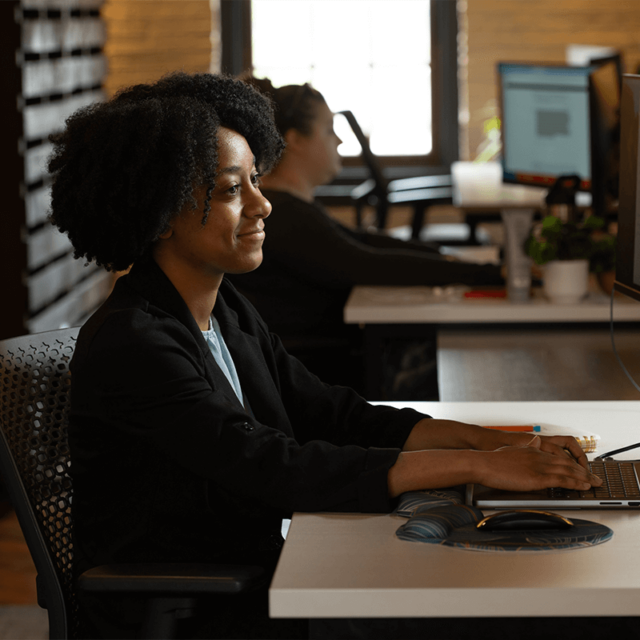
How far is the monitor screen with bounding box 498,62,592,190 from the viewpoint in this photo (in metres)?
3.65

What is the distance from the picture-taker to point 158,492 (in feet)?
4.01

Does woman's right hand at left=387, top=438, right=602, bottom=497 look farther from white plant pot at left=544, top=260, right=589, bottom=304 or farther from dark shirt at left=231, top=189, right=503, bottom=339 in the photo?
dark shirt at left=231, top=189, right=503, bottom=339

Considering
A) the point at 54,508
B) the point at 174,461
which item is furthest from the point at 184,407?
→ the point at 54,508

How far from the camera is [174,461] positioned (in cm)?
122

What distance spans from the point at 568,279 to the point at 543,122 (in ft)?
4.90

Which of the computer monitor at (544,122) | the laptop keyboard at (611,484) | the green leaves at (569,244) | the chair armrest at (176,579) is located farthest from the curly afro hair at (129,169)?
the computer monitor at (544,122)

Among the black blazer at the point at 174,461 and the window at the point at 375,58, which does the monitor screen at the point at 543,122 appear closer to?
the black blazer at the point at 174,461

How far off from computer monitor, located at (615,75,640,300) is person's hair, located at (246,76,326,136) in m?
1.26

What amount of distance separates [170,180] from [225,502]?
0.44m

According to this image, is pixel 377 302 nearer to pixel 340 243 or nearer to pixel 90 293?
pixel 340 243

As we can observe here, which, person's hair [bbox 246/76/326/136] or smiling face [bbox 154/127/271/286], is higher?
person's hair [bbox 246/76/326/136]

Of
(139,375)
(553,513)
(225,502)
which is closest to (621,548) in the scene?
(553,513)

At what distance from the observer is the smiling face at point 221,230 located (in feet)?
4.47

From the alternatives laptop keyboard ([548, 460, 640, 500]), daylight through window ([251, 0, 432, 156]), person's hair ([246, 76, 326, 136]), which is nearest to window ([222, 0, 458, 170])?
daylight through window ([251, 0, 432, 156])
